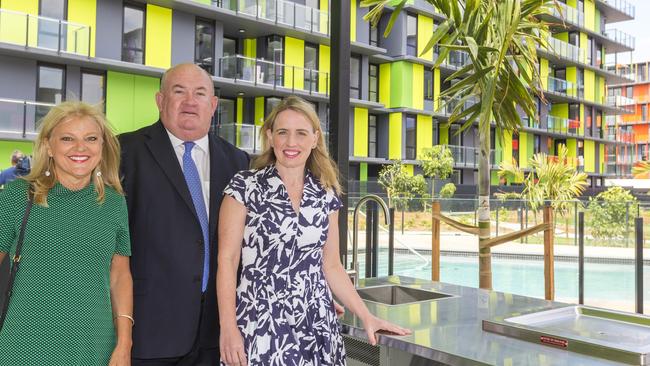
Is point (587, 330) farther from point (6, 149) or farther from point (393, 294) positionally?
point (6, 149)

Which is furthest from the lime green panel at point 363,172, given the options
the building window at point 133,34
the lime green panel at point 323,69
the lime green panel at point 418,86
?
the building window at point 133,34

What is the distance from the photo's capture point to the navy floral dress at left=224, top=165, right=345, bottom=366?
1.55 meters

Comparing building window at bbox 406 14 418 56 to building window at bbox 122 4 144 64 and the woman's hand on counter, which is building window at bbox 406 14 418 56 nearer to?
building window at bbox 122 4 144 64

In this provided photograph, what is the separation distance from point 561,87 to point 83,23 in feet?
64.7

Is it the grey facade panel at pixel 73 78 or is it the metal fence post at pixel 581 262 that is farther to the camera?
the grey facade panel at pixel 73 78

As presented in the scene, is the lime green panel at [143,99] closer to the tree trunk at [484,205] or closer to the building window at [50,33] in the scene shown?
the building window at [50,33]

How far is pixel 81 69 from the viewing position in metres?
13.6

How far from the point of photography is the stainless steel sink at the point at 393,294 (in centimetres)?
238

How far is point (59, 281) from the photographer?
53.6 inches

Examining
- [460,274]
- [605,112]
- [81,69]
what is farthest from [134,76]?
[605,112]

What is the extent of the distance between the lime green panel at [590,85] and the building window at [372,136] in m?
11.9

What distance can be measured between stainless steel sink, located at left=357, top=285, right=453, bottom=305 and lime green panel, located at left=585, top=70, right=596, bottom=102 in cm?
2792

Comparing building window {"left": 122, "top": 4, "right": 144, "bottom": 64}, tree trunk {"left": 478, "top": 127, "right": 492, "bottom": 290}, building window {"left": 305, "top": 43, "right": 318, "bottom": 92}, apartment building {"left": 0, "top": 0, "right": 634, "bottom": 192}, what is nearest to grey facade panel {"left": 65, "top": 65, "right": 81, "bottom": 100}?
apartment building {"left": 0, "top": 0, "right": 634, "bottom": 192}

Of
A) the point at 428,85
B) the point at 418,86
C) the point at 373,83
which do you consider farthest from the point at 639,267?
the point at 428,85
